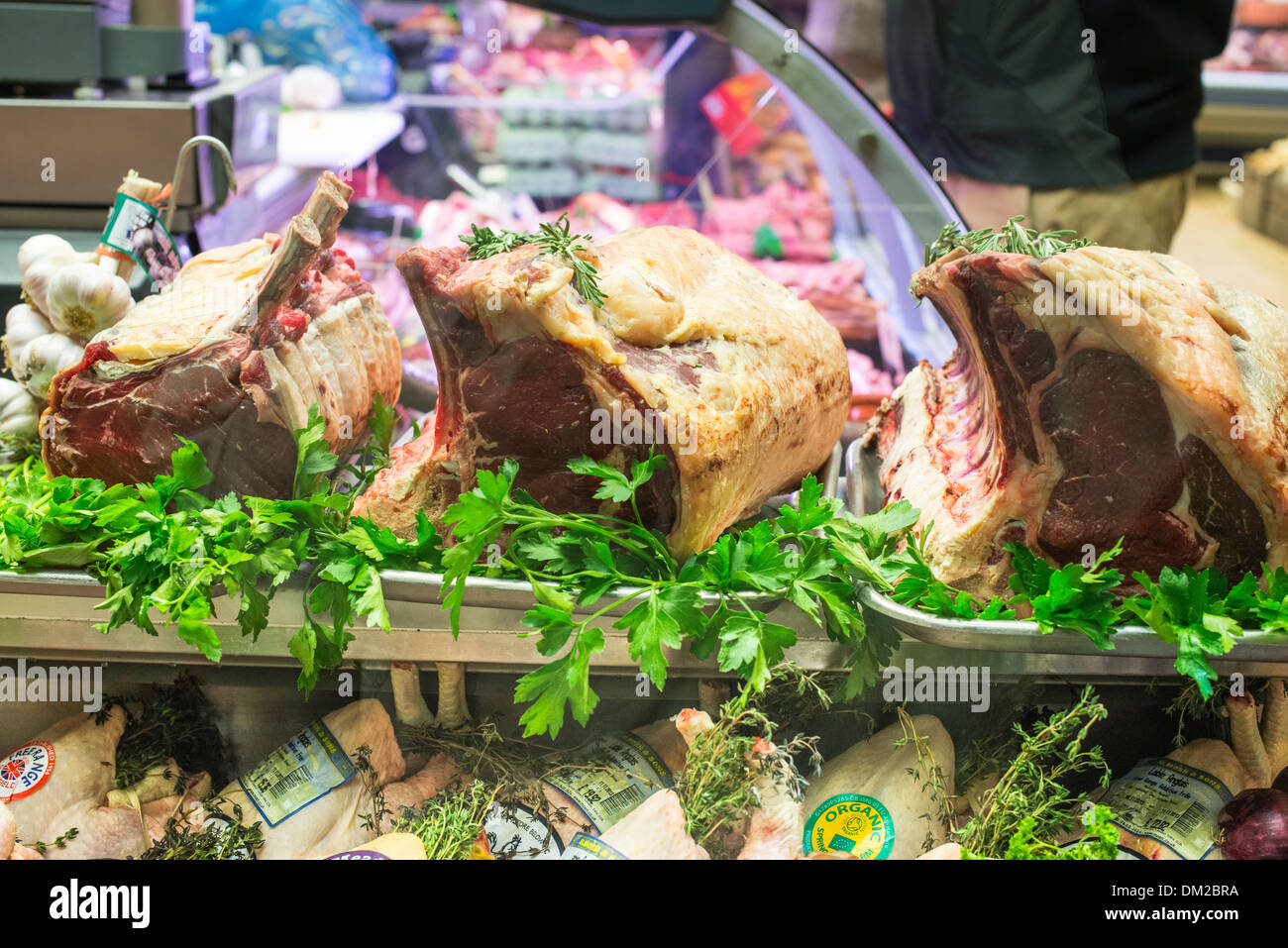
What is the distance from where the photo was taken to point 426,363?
375cm

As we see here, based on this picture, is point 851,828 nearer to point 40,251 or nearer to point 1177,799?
point 1177,799

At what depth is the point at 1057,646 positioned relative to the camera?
6.48 ft

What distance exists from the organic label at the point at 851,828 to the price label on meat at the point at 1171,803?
1.51 feet

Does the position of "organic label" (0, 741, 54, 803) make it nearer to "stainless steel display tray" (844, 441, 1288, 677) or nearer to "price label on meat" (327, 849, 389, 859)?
"price label on meat" (327, 849, 389, 859)

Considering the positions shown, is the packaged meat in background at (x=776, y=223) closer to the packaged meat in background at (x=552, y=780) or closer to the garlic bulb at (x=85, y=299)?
the garlic bulb at (x=85, y=299)

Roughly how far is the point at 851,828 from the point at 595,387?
1013 mm

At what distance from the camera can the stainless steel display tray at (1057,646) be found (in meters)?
1.95

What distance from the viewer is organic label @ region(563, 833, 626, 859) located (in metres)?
2.01

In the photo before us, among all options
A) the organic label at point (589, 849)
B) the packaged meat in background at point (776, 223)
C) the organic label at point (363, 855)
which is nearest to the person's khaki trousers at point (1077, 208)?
the packaged meat in background at point (776, 223)

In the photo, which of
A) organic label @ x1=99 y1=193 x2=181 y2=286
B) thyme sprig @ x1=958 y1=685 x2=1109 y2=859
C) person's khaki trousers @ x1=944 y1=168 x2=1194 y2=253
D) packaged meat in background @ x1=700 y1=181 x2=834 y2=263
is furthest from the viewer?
packaged meat in background @ x1=700 y1=181 x2=834 y2=263

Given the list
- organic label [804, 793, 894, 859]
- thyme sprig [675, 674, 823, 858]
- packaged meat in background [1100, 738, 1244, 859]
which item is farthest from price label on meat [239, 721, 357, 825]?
packaged meat in background [1100, 738, 1244, 859]

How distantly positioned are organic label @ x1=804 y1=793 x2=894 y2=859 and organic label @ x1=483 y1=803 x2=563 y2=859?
1.68 feet

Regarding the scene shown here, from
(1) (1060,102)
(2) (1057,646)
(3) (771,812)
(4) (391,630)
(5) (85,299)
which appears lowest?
(3) (771,812)

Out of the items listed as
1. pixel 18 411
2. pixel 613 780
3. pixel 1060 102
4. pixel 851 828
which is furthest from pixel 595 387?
pixel 1060 102
